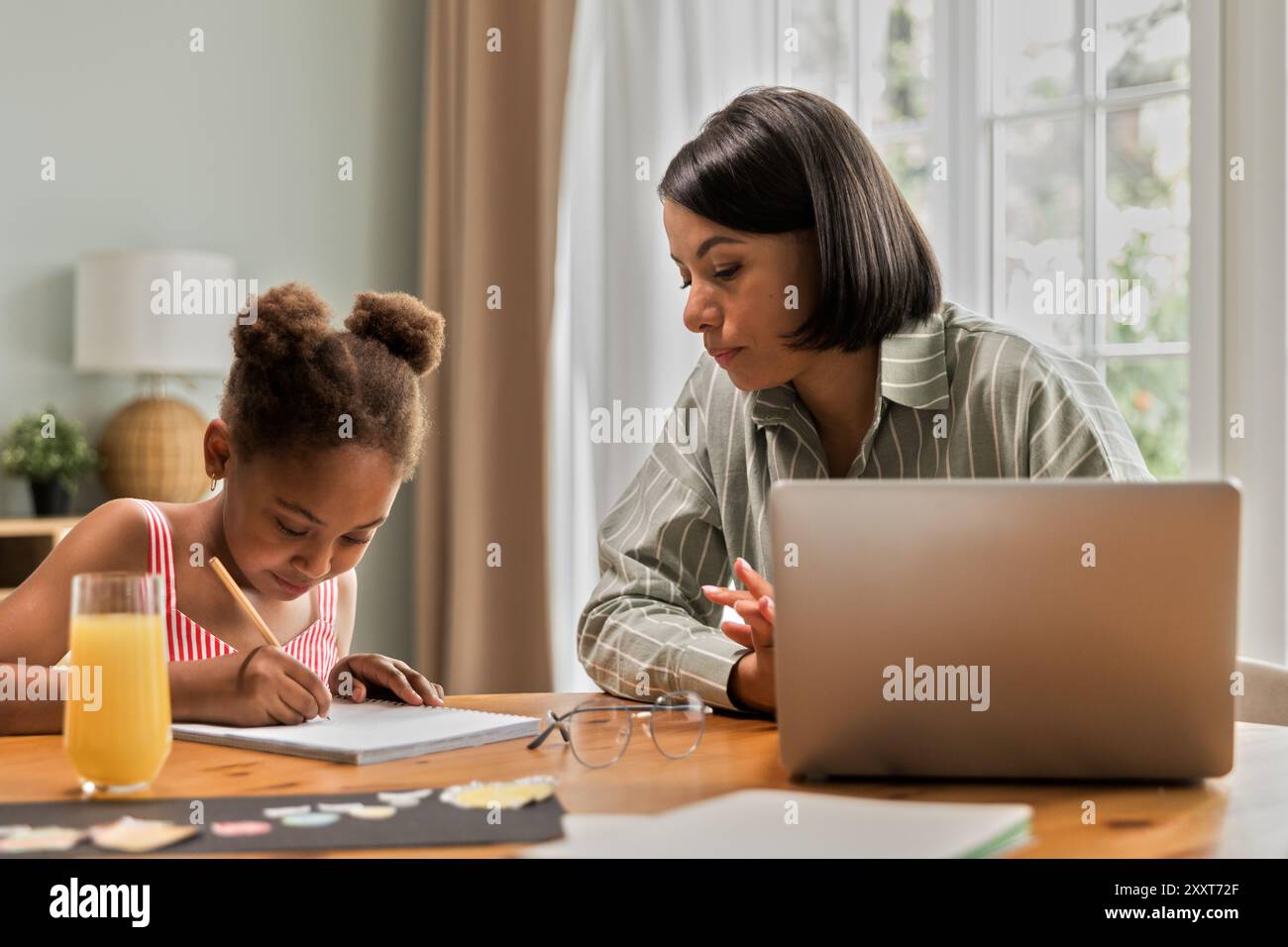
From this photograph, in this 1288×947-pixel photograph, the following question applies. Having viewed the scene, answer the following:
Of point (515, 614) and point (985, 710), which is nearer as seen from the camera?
point (985, 710)

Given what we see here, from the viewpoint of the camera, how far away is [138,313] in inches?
113

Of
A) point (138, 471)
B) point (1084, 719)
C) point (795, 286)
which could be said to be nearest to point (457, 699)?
point (795, 286)

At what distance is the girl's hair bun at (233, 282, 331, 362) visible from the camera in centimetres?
147

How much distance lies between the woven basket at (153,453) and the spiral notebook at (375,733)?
1829mm

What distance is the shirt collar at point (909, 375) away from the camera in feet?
5.26

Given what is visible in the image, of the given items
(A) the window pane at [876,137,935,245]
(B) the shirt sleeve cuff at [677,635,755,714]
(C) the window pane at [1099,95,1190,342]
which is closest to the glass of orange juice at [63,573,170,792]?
(B) the shirt sleeve cuff at [677,635,755,714]

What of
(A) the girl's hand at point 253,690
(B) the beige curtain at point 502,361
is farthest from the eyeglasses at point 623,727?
(B) the beige curtain at point 502,361

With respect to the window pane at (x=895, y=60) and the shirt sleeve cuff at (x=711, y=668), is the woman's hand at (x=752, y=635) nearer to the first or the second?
the shirt sleeve cuff at (x=711, y=668)

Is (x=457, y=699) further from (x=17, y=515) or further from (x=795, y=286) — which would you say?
(x=17, y=515)

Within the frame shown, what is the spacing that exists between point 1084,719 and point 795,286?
31.0 inches

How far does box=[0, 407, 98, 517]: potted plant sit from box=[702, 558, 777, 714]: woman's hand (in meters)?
2.08

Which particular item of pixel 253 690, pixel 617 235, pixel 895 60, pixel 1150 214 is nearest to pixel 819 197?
pixel 253 690

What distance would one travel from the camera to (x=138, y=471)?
2996 millimetres

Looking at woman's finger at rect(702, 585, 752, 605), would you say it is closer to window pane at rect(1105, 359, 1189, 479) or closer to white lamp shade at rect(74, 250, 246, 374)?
window pane at rect(1105, 359, 1189, 479)
